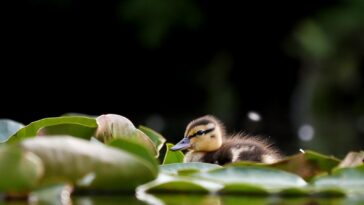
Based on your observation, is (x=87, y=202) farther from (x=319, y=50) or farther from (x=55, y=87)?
(x=55, y=87)

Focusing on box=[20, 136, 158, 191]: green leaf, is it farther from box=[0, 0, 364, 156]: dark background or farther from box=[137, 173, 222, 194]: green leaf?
box=[0, 0, 364, 156]: dark background

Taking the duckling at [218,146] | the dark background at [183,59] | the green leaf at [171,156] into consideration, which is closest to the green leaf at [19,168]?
the green leaf at [171,156]

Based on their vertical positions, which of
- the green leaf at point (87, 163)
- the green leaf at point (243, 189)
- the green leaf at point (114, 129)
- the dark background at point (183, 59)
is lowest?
the green leaf at point (87, 163)

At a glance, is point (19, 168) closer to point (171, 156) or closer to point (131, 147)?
point (131, 147)

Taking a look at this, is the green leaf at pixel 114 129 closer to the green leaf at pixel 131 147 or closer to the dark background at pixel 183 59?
the green leaf at pixel 131 147

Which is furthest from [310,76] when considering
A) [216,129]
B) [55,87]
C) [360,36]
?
[216,129]

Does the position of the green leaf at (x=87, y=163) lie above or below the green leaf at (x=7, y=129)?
below
